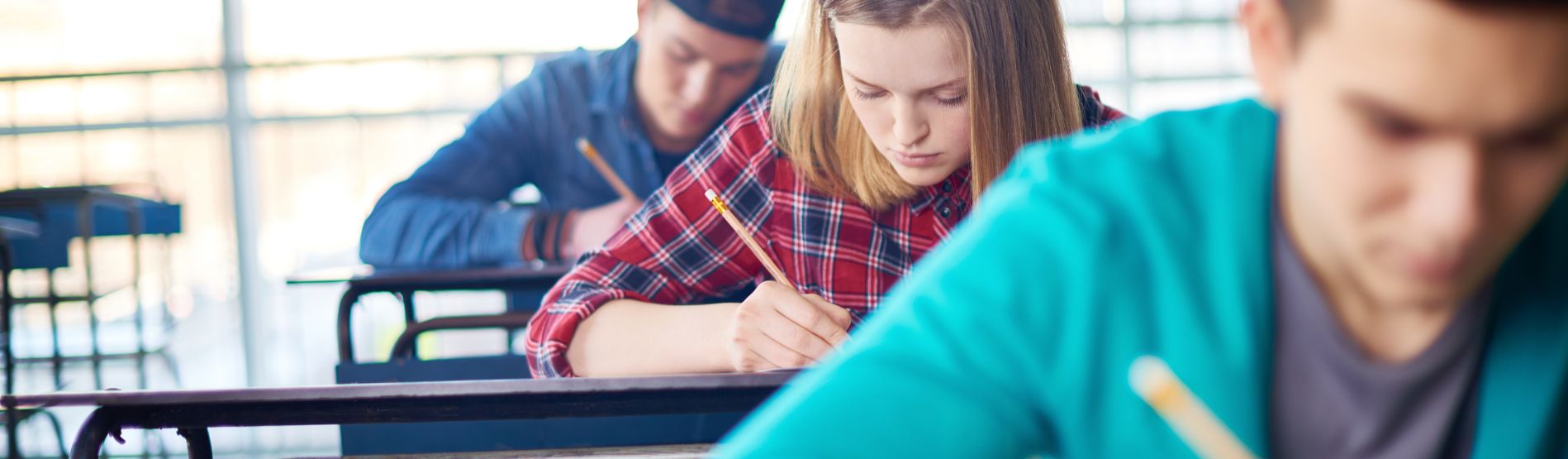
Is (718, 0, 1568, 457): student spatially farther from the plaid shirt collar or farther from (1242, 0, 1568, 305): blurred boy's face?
the plaid shirt collar

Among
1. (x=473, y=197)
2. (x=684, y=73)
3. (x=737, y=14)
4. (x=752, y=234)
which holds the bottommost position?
(x=473, y=197)

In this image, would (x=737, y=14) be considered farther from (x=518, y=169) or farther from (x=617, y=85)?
(x=518, y=169)

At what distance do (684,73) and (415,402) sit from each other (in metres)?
1.26

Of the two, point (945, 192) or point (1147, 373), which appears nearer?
point (1147, 373)

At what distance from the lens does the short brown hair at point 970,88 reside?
3.59ft

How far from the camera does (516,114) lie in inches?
92.8

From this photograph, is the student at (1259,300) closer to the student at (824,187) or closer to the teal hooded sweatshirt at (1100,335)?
the teal hooded sweatshirt at (1100,335)

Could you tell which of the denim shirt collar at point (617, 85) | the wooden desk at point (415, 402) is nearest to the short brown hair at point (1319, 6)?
the wooden desk at point (415, 402)

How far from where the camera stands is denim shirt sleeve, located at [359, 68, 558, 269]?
6.98 feet

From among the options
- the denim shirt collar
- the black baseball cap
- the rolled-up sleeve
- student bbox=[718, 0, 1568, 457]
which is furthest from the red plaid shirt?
the denim shirt collar

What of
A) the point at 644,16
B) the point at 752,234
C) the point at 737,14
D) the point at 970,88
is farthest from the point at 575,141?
the point at 970,88

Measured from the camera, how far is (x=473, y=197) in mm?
2301

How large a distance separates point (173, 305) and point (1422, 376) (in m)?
4.60

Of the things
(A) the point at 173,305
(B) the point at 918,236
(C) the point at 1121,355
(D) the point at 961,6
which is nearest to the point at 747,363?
(B) the point at 918,236
